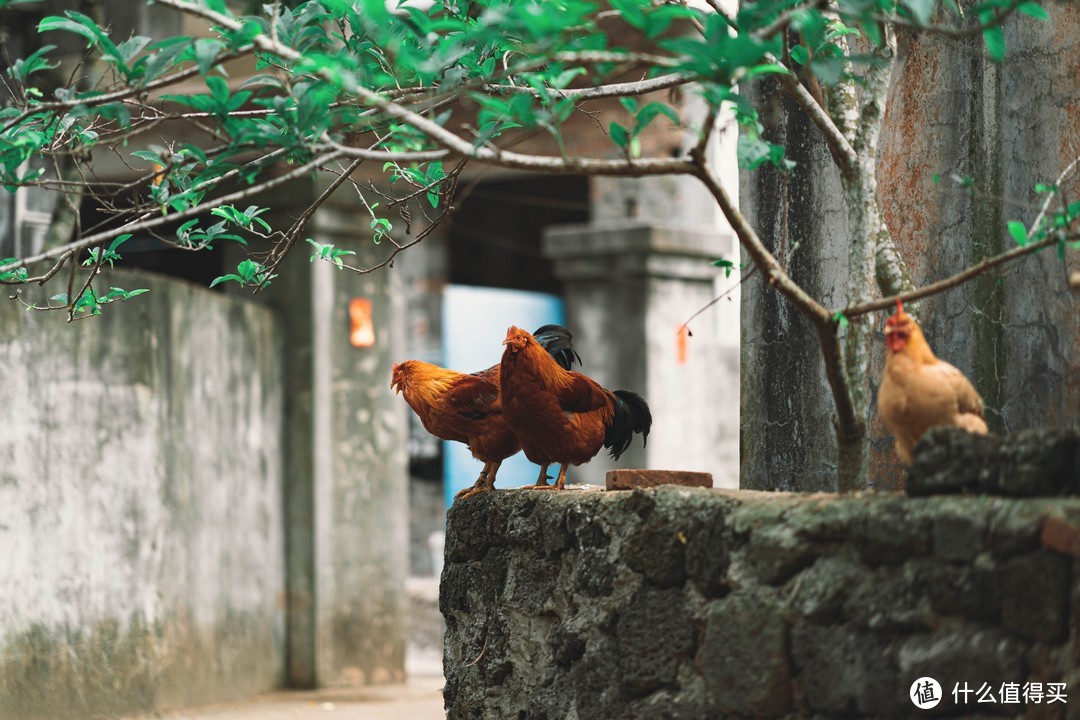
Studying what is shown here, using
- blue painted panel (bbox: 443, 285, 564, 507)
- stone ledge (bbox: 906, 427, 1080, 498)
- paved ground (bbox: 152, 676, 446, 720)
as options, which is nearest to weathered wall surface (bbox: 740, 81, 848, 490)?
stone ledge (bbox: 906, 427, 1080, 498)

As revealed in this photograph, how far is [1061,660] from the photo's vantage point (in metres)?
2.62

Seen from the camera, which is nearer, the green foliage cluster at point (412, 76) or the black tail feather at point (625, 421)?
the green foliage cluster at point (412, 76)

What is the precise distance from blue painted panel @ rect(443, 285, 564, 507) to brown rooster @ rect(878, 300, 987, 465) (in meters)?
8.27

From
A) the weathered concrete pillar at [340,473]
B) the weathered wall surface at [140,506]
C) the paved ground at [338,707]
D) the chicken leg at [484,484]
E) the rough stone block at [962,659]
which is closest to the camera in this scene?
the rough stone block at [962,659]

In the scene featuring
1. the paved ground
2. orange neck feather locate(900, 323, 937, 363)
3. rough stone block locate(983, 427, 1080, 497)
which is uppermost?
orange neck feather locate(900, 323, 937, 363)

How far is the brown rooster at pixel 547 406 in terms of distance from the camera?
4344 millimetres

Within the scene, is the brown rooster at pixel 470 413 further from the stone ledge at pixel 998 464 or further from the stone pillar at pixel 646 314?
the stone pillar at pixel 646 314

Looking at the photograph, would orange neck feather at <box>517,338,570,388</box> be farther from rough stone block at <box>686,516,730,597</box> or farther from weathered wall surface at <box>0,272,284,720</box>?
weathered wall surface at <box>0,272,284,720</box>

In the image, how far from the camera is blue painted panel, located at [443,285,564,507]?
11594 mm

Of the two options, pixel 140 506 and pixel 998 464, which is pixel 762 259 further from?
pixel 140 506

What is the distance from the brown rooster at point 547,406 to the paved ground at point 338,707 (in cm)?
336

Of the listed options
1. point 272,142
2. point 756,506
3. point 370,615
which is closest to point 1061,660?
point 756,506

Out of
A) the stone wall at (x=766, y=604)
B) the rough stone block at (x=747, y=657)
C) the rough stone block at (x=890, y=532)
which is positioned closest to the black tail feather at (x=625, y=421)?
the stone wall at (x=766, y=604)

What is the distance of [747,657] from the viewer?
10.5ft
